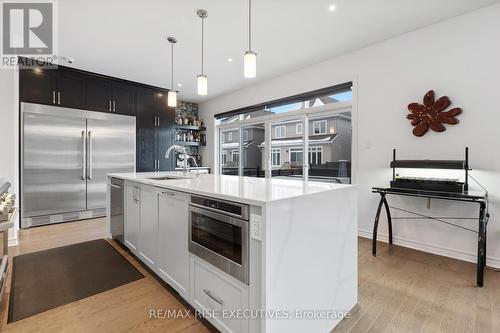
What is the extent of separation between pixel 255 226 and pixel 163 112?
189 inches

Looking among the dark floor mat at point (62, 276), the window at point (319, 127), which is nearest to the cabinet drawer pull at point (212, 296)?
the dark floor mat at point (62, 276)

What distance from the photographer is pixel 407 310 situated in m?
1.78

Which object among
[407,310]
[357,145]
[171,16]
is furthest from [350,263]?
[171,16]

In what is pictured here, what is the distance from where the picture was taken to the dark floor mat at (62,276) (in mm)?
1875

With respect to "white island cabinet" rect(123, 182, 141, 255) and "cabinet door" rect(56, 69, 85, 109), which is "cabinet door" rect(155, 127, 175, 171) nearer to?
"cabinet door" rect(56, 69, 85, 109)

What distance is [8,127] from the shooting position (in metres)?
3.08

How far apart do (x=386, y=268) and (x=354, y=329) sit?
43.8 inches

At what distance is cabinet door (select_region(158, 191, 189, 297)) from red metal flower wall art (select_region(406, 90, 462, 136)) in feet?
9.16

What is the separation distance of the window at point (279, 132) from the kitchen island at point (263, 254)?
3.05m

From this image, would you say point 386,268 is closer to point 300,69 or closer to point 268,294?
point 268,294

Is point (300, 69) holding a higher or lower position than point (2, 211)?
higher

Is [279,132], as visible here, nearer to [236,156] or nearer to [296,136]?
[296,136]

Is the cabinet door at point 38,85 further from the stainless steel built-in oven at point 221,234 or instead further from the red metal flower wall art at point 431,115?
the red metal flower wall art at point 431,115

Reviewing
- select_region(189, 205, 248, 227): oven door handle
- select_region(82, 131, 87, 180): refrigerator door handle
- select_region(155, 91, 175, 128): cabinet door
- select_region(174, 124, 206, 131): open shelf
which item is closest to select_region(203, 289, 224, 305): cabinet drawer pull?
select_region(189, 205, 248, 227): oven door handle
